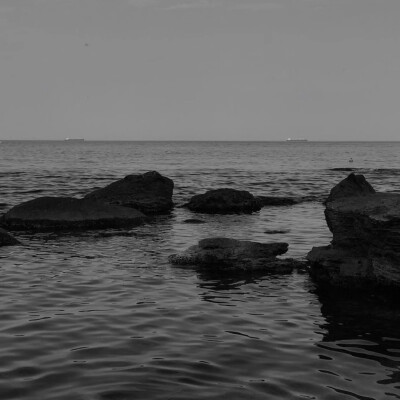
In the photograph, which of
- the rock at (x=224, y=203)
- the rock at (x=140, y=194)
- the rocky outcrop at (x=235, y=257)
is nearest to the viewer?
the rocky outcrop at (x=235, y=257)

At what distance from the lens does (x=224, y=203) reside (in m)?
28.8

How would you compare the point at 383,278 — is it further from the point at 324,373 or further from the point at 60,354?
the point at 60,354

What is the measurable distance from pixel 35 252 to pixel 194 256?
469 centimetres

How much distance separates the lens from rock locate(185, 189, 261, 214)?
28.7 m

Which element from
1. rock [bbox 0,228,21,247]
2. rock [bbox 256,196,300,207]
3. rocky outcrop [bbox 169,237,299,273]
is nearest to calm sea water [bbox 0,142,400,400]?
rocky outcrop [bbox 169,237,299,273]

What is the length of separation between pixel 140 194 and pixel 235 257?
44.5ft

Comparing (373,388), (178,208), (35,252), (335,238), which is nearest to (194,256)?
(335,238)

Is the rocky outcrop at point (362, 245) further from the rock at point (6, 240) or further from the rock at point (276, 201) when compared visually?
the rock at point (276, 201)

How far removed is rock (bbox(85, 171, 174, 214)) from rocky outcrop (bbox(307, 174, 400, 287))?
14.3 meters

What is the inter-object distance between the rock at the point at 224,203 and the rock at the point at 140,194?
5.03ft

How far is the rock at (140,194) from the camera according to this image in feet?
91.5

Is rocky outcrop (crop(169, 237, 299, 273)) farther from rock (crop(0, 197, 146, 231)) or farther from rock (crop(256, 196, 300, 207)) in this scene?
rock (crop(256, 196, 300, 207))

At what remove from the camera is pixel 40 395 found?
291 inches

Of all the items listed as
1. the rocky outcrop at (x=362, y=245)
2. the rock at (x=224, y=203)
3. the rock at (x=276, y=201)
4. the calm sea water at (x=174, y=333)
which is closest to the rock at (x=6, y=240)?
the calm sea water at (x=174, y=333)
